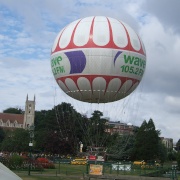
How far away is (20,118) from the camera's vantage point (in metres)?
160

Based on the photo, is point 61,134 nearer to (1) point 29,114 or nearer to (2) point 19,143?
(2) point 19,143

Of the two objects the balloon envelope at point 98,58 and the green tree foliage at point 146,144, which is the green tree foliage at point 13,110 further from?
the balloon envelope at point 98,58

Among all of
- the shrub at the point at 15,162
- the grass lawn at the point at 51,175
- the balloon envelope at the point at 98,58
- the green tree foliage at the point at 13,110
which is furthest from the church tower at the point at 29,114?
the balloon envelope at the point at 98,58

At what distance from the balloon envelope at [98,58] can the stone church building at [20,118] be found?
12603cm

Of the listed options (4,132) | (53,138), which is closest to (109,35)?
(53,138)

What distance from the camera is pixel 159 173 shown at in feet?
94.4

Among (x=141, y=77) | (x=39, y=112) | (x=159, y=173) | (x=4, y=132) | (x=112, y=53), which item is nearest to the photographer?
(x=112, y=53)

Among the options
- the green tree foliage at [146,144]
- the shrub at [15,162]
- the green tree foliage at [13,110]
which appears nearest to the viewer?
the shrub at [15,162]

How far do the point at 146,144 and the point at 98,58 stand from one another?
5371 cm

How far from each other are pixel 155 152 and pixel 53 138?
19.3 m

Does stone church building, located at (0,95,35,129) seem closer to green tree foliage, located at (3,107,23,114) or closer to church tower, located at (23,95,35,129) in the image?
church tower, located at (23,95,35,129)

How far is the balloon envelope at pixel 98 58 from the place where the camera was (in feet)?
69.2

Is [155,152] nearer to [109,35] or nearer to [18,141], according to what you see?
[18,141]

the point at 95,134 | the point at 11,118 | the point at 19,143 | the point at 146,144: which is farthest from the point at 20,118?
the point at 95,134
